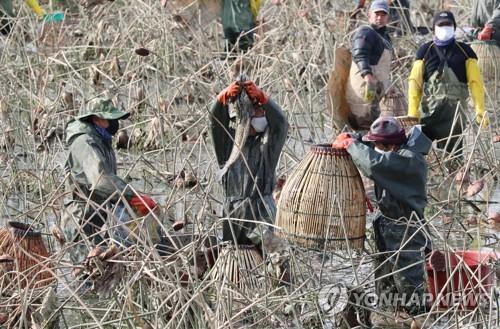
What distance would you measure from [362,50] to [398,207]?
328cm

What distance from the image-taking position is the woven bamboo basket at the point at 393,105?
11.6 meters

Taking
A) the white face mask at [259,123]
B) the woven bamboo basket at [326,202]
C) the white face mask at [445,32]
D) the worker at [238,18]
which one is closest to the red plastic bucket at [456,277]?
the woven bamboo basket at [326,202]

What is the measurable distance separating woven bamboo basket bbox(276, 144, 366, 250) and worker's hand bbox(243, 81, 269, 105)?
0.41 m

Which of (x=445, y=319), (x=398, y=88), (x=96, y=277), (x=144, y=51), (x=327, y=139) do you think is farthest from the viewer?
(x=398, y=88)

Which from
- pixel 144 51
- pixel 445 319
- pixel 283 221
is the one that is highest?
pixel 144 51

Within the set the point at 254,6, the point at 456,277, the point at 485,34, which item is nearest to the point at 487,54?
the point at 485,34

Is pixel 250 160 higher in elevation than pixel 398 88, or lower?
higher

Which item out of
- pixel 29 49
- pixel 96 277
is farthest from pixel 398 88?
pixel 96 277

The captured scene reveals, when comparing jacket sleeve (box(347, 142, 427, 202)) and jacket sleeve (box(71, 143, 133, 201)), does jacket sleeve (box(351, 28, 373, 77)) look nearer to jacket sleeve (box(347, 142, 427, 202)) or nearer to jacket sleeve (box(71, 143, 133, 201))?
jacket sleeve (box(347, 142, 427, 202))

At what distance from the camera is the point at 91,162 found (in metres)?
8.40

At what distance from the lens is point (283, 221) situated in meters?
8.12

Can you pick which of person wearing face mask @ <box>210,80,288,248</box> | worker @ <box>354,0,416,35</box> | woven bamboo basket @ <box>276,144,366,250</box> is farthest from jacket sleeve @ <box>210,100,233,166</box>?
worker @ <box>354,0,416,35</box>

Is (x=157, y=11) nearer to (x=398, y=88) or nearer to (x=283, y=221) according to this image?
(x=398, y=88)

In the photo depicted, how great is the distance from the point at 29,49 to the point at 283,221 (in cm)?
631
